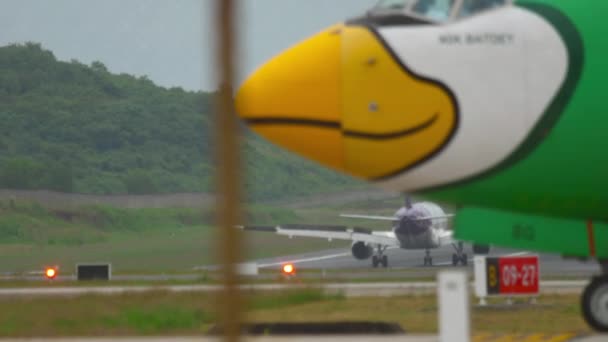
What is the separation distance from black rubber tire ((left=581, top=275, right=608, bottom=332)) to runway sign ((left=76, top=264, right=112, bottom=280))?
25625mm

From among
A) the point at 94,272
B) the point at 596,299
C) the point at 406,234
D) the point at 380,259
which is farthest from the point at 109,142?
the point at 596,299

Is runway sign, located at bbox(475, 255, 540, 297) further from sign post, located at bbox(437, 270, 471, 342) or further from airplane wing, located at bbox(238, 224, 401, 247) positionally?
airplane wing, located at bbox(238, 224, 401, 247)

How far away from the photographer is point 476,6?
33.6 ft

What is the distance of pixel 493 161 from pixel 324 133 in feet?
4.45

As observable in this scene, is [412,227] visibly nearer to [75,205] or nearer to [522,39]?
[75,205]

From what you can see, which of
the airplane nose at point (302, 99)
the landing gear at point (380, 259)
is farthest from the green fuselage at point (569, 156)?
the landing gear at point (380, 259)

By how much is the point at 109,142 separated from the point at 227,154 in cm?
6821

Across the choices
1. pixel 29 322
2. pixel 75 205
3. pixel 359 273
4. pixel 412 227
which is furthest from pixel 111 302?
pixel 75 205

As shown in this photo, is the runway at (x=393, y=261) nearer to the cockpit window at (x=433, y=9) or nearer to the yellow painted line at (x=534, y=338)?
the yellow painted line at (x=534, y=338)

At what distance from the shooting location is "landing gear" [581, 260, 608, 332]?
11.1 meters

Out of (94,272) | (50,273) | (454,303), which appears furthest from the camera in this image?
(50,273)

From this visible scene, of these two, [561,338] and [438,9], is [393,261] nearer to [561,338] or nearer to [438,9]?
[561,338]

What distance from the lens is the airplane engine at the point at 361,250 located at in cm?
4825

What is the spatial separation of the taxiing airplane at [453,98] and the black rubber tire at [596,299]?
1090mm
